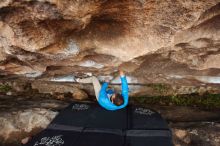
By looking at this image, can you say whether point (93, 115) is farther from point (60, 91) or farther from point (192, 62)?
point (192, 62)

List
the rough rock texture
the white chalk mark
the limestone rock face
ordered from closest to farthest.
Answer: the limestone rock face < the white chalk mark < the rough rock texture

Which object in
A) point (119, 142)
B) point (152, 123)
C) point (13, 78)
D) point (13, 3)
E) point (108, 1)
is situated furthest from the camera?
point (13, 78)

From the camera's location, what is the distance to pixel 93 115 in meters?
4.81

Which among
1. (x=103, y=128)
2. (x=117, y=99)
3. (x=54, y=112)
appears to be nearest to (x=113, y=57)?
(x=117, y=99)

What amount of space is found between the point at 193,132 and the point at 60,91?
110 inches

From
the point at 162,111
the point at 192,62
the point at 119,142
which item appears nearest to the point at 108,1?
the point at 192,62

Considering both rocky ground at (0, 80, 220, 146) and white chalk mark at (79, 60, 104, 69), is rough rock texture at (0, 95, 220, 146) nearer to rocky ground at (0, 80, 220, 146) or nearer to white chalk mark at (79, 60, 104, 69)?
rocky ground at (0, 80, 220, 146)

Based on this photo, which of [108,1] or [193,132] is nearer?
[108,1]

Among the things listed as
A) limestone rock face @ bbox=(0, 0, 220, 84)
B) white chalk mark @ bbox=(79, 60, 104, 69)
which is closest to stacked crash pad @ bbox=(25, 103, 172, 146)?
limestone rock face @ bbox=(0, 0, 220, 84)

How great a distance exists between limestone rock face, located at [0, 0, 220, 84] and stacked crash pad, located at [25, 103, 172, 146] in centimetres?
76

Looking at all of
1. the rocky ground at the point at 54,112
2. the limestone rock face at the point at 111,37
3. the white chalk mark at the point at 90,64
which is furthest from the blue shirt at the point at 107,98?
the rocky ground at the point at 54,112

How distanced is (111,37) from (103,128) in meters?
1.61

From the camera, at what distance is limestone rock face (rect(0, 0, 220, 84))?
3.25 metres

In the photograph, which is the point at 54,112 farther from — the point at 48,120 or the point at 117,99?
the point at 117,99
